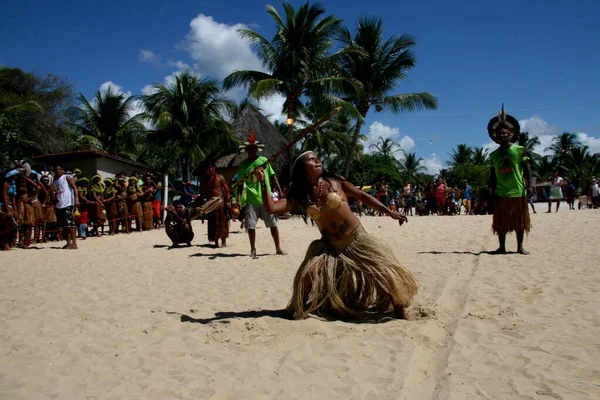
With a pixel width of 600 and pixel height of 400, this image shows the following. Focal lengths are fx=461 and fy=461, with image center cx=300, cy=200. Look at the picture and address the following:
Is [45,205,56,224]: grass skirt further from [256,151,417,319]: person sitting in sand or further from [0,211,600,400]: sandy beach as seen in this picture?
[256,151,417,319]: person sitting in sand

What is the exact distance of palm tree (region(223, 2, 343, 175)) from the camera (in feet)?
69.2

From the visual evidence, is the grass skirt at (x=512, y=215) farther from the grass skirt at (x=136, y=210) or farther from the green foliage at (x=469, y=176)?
the green foliage at (x=469, y=176)

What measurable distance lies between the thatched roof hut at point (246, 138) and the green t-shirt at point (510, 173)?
61.5 ft

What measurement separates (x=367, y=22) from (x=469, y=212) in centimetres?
1130

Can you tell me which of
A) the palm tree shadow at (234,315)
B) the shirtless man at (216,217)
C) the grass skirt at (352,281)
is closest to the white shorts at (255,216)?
the shirtless man at (216,217)

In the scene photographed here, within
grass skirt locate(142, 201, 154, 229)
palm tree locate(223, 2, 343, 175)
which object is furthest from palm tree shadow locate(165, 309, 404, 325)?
palm tree locate(223, 2, 343, 175)

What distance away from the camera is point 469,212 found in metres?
21.2

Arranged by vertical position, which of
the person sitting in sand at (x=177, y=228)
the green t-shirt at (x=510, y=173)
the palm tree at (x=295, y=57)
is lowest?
the person sitting in sand at (x=177, y=228)

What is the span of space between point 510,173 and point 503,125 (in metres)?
0.77

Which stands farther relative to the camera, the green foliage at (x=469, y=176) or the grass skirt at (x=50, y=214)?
the green foliage at (x=469, y=176)

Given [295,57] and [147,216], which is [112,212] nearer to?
[147,216]

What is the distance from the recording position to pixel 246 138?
2706 cm

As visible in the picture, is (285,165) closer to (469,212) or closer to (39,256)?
(469,212)

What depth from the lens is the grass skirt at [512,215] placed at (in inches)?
281
